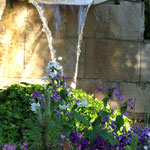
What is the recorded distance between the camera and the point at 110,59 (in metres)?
4.27

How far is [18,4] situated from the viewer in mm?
4219

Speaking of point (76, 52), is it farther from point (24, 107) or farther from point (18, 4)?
point (24, 107)

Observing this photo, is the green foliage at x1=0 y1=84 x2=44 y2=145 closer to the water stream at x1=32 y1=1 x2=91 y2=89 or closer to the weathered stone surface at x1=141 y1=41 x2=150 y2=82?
the water stream at x1=32 y1=1 x2=91 y2=89

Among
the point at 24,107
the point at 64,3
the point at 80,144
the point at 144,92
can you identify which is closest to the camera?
the point at 80,144

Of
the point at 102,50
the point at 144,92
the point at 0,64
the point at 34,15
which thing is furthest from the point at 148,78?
the point at 0,64

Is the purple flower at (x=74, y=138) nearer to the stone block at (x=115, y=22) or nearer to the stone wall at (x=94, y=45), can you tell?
the stone wall at (x=94, y=45)

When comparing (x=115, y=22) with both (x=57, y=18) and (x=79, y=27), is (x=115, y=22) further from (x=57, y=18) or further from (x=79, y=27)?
(x=57, y=18)

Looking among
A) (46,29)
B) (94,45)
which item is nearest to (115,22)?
(94,45)

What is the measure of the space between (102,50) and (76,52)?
40cm

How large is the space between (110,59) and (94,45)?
324 millimetres

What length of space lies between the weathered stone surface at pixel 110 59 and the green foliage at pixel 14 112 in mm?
1330

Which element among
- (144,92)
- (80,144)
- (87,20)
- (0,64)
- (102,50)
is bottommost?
(80,144)

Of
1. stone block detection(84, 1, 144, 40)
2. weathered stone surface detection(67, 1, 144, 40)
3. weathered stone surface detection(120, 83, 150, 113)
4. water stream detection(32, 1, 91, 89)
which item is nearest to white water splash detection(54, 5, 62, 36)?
water stream detection(32, 1, 91, 89)

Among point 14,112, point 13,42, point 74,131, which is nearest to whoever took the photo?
point 74,131
